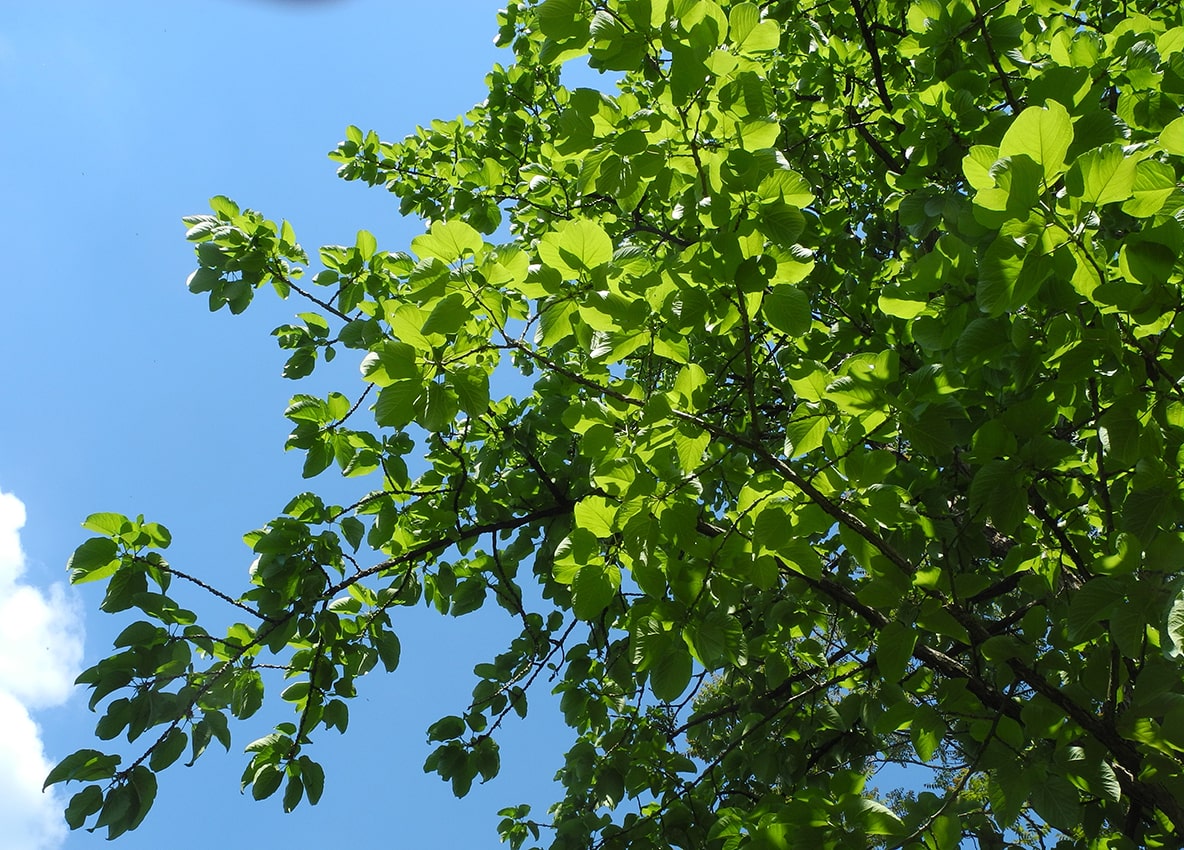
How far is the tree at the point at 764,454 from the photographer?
1610mm

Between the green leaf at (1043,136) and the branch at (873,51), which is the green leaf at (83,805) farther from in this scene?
the branch at (873,51)

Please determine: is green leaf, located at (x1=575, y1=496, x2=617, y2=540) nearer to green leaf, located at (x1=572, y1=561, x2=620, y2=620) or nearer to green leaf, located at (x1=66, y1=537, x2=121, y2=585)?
green leaf, located at (x1=572, y1=561, x2=620, y2=620)

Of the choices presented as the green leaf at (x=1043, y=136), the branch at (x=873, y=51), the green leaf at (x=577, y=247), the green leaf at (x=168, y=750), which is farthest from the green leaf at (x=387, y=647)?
the branch at (x=873, y=51)

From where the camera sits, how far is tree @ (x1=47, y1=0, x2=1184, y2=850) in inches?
63.4

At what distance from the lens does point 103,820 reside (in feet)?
6.28

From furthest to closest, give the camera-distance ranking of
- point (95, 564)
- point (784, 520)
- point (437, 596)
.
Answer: point (437, 596) < point (95, 564) < point (784, 520)

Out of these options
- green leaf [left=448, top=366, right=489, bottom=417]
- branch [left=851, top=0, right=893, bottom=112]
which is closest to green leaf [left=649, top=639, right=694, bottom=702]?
green leaf [left=448, top=366, right=489, bottom=417]

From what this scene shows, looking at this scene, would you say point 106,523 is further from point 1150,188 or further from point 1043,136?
point 1150,188

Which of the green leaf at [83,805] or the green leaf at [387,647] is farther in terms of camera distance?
the green leaf at [387,647]

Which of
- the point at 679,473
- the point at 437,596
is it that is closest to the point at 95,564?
the point at 437,596

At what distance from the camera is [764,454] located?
6.07 ft

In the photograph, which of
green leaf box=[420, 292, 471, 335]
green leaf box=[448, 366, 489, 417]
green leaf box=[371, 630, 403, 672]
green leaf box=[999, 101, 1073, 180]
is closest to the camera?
green leaf box=[999, 101, 1073, 180]

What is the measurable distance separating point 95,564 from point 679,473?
1.70 metres

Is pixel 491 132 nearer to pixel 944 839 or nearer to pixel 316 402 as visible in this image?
pixel 316 402
